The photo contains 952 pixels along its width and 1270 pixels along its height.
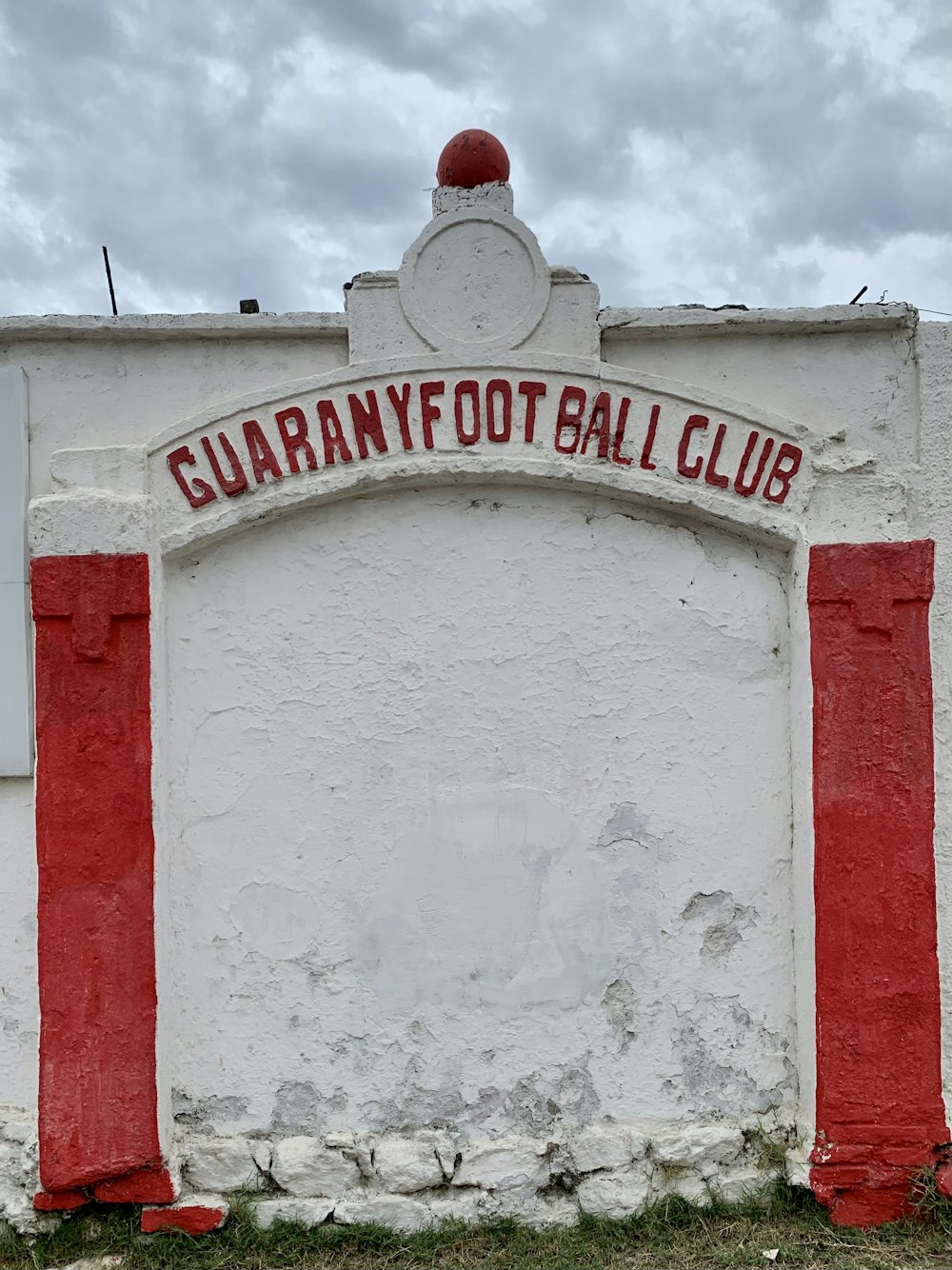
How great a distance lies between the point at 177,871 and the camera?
364 centimetres

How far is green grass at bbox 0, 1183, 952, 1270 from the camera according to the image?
3.34 meters

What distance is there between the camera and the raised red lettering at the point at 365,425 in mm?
3645

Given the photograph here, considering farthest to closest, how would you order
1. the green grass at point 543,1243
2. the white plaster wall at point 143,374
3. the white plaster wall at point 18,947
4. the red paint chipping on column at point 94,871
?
the white plaster wall at point 143,374
the white plaster wall at point 18,947
the red paint chipping on column at point 94,871
the green grass at point 543,1243

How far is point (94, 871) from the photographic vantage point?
138 inches

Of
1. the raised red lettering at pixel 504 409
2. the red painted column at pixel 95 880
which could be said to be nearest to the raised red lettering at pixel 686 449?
the raised red lettering at pixel 504 409

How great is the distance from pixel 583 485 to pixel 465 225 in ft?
3.88

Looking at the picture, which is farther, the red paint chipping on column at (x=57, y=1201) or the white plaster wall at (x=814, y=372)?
the white plaster wall at (x=814, y=372)

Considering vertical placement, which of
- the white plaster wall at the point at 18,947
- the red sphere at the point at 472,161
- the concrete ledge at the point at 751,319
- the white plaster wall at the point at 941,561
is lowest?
the white plaster wall at the point at 18,947

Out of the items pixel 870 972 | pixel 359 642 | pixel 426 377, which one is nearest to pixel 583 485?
pixel 426 377

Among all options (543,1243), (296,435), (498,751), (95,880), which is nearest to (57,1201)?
(95,880)

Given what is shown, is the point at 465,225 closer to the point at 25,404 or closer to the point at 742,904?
the point at 25,404

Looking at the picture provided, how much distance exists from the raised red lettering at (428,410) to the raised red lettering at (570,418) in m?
0.50

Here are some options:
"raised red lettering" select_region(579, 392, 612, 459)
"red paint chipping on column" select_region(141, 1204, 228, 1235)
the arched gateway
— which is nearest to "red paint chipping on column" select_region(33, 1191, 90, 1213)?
"red paint chipping on column" select_region(141, 1204, 228, 1235)

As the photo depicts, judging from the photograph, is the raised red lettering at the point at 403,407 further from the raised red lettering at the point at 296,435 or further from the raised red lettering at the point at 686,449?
the raised red lettering at the point at 686,449
